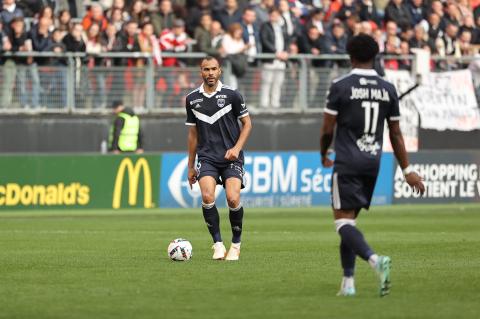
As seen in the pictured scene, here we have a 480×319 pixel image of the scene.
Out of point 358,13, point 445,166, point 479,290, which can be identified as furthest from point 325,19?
point 479,290

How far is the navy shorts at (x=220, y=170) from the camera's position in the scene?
1593 cm

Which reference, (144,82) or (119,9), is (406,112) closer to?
(144,82)

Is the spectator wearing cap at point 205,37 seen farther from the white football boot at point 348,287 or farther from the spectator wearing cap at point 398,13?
the white football boot at point 348,287

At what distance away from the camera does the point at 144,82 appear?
3092 cm

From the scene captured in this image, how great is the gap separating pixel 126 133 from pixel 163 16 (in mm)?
3017

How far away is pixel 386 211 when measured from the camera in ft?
96.1

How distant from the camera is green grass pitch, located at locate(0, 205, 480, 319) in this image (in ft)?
35.8

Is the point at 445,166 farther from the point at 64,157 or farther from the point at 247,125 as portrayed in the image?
the point at 247,125

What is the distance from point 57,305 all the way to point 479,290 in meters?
3.79

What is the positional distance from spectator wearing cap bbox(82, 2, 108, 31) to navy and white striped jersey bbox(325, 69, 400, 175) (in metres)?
18.4

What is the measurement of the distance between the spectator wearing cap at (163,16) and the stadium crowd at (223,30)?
2cm

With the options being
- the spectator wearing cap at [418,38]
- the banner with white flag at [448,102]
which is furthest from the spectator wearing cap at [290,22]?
the banner with white flag at [448,102]

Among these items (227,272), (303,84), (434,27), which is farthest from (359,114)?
(434,27)

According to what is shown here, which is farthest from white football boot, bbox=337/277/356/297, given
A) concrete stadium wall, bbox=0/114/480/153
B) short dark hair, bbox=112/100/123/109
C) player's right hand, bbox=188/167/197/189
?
concrete stadium wall, bbox=0/114/480/153
